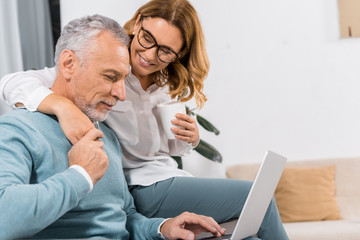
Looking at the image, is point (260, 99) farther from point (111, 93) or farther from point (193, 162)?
point (111, 93)

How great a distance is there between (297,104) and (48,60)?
188 centimetres

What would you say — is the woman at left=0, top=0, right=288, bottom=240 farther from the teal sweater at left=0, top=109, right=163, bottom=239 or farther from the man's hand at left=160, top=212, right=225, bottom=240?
the man's hand at left=160, top=212, right=225, bottom=240

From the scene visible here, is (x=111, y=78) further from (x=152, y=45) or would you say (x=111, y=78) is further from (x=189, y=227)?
(x=189, y=227)

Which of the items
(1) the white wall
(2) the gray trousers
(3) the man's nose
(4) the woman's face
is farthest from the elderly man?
(1) the white wall

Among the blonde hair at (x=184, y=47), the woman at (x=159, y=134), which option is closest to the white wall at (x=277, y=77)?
the blonde hair at (x=184, y=47)

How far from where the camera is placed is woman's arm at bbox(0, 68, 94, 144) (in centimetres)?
109

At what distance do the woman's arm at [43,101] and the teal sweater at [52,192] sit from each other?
0.11 ft

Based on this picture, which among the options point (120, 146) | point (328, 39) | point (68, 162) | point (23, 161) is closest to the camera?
point (23, 161)

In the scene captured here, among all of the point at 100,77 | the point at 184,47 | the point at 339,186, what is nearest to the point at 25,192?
the point at 100,77

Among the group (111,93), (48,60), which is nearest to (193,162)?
(48,60)

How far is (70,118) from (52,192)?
0.25m

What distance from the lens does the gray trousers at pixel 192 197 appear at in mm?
1463

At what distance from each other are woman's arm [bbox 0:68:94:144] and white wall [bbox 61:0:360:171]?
2463 mm

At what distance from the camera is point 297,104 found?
12.1 ft
